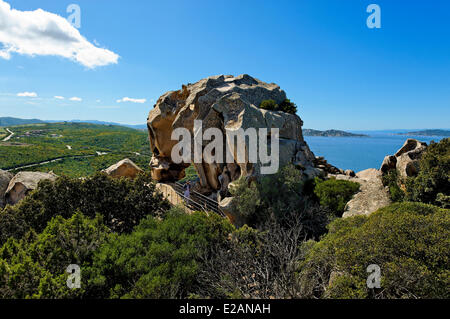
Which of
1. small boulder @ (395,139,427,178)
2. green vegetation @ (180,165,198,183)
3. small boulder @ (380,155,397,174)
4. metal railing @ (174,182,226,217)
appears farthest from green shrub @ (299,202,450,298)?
green vegetation @ (180,165,198,183)

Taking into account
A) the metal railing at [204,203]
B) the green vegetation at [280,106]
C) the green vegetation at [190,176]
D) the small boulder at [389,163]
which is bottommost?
the green vegetation at [190,176]

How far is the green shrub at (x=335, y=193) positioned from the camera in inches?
600

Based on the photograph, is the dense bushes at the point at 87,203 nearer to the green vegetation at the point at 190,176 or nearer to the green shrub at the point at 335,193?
the green shrub at the point at 335,193

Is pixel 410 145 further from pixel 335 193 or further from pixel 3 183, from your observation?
pixel 3 183

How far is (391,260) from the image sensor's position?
7.04 meters

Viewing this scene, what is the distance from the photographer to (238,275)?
9336mm

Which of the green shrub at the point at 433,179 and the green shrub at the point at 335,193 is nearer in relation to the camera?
the green shrub at the point at 433,179

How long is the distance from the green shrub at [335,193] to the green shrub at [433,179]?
354cm

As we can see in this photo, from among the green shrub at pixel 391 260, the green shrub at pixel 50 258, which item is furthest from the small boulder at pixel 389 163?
the green shrub at pixel 50 258

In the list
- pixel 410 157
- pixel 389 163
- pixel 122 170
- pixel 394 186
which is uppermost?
pixel 410 157

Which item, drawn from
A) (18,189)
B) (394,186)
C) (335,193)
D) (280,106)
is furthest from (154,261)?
(280,106)

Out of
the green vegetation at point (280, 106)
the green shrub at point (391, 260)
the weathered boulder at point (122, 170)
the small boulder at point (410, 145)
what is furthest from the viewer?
the weathered boulder at point (122, 170)

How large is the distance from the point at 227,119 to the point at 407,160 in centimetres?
1240

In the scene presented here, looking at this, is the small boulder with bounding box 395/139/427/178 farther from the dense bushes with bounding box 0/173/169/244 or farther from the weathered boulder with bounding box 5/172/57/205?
the weathered boulder with bounding box 5/172/57/205
